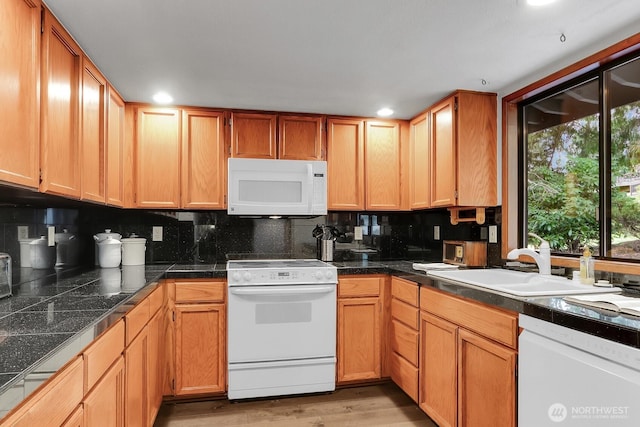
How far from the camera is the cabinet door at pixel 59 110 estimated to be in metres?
1.56

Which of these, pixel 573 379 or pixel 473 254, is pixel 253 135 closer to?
pixel 473 254

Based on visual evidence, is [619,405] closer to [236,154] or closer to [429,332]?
[429,332]

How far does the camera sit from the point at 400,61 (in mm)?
2086

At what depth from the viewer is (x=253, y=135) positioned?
9.75ft

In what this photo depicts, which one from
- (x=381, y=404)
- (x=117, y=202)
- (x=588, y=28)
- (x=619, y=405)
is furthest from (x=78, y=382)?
(x=588, y=28)

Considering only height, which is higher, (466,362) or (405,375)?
(466,362)

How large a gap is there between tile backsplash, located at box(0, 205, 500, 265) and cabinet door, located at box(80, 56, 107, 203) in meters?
0.58

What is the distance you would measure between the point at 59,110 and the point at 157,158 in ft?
3.74

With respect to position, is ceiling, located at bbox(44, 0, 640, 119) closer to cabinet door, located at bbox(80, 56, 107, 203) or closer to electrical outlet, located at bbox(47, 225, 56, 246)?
cabinet door, located at bbox(80, 56, 107, 203)

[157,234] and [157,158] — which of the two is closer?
[157,158]

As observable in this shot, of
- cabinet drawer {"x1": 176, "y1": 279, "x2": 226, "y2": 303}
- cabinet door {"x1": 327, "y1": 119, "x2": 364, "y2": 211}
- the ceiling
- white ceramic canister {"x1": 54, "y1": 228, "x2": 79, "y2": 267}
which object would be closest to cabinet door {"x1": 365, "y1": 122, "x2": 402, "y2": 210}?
cabinet door {"x1": 327, "y1": 119, "x2": 364, "y2": 211}

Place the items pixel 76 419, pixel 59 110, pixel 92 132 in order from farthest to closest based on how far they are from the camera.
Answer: pixel 92 132 → pixel 59 110 → pixel 76 419

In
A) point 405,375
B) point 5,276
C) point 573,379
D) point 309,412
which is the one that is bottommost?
point 309,412

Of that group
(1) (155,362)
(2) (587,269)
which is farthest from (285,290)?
(2) (587,269)
